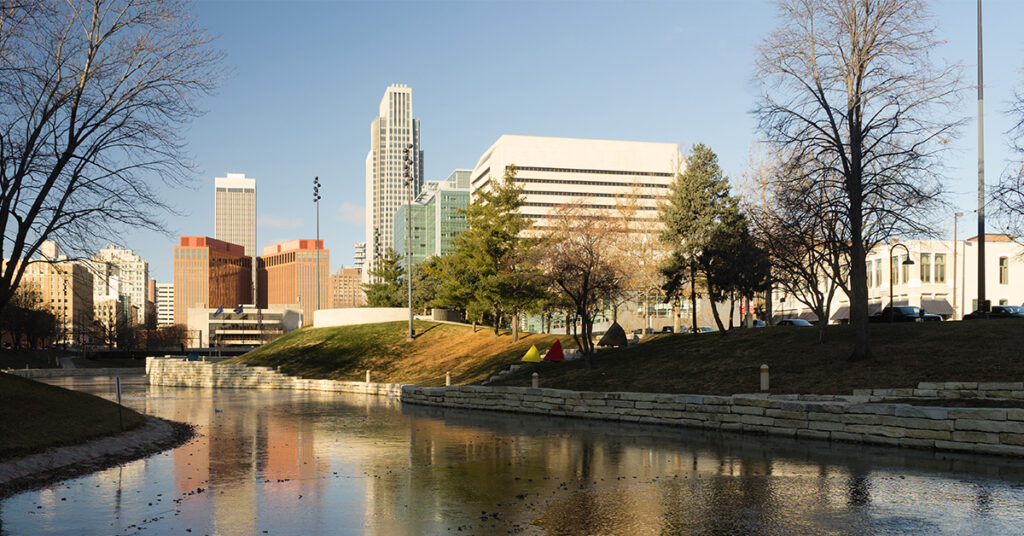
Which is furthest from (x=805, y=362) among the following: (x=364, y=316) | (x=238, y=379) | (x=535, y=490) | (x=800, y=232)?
(x=364, y=316)

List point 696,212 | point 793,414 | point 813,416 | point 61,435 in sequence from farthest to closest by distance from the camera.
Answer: point 696,212
point 793,414
point 813,416
point 61,435

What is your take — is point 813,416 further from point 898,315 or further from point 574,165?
point 574,165

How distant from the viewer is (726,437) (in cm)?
1827

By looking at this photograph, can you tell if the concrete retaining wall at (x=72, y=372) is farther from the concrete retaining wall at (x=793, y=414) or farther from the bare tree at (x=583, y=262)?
the concrete retaining wall at (x=793, y=414)

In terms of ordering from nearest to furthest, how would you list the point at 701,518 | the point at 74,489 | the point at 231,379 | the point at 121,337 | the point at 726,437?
1. the point at 701,518
2. the point at 74,489
3. the point at 726,437
4. the point at 231,379
5. the point at 121,337

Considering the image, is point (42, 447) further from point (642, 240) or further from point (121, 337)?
point (121, 337)

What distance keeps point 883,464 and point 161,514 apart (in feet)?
39.4

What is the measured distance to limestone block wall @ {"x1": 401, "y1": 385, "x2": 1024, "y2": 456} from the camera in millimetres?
14484

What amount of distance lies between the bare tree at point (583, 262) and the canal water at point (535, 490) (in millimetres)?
16106

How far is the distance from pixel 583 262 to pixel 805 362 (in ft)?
46.6

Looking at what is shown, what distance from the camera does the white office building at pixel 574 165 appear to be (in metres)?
158

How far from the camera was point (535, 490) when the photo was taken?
11273 millimetres

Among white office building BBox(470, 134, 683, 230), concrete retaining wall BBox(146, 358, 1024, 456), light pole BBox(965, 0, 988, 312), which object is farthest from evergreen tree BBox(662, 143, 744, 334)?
white office building BBox(470, 134, 683, 230)

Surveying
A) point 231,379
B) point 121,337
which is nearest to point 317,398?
point 231,379
